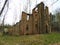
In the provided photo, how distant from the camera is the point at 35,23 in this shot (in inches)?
1406

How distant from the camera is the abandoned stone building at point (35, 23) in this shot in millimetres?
35062

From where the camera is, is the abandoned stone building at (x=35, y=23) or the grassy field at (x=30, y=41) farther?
the abandoned stone building at (x=35, y=23)

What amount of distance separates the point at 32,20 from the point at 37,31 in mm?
2434

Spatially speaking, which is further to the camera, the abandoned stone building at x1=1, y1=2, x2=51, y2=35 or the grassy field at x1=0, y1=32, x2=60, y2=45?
the abandoned stone building at x1=1, y1=2, x2=51, y2=35

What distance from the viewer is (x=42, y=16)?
35.5 m

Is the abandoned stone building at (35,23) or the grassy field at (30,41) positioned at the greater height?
the abandoned stone building at (35,23)

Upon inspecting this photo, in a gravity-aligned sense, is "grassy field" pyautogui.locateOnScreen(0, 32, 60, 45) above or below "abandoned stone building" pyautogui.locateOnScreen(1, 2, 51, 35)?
below

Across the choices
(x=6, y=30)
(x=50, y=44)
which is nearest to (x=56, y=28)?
(x=6, y=30)

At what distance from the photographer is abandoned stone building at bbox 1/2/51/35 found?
35.1 meters

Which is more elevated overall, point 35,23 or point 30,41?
point 35,23

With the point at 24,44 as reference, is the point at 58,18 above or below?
above

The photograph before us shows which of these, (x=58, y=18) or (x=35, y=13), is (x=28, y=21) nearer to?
(x=35, y=13)

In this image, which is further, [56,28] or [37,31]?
[56,28]

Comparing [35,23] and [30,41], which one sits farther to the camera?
[35,23]
